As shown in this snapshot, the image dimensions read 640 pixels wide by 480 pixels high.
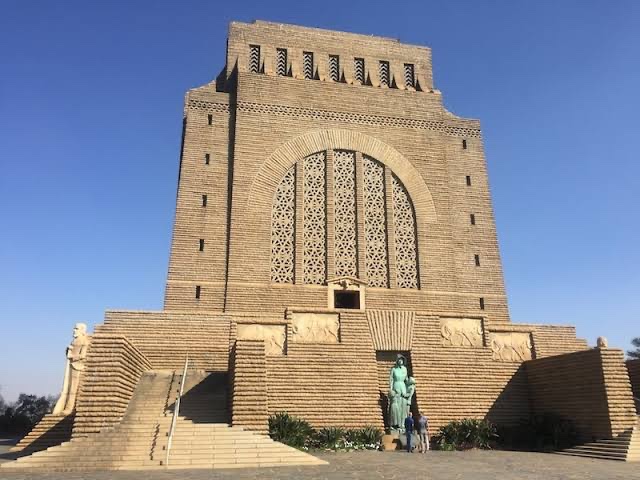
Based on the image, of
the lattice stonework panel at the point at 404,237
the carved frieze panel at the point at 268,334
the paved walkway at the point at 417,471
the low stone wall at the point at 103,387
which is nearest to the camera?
the paved walkway at the point at 417,471

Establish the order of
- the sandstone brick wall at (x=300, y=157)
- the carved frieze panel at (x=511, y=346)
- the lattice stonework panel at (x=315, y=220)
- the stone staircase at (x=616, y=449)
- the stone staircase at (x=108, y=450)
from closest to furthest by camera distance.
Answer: the stone staircase at (x=108, y=450), the stone staircase at (x=616, y=449), the carved frieze panel at (x=511, y=346), the sandstone brick wall at (x=300, y=157), the lattice stonework panel at (x=315, y=220)

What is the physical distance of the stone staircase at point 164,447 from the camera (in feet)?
27.3

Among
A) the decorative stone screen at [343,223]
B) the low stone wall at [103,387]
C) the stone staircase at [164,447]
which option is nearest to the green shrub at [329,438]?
the stone staircase at [164,447]

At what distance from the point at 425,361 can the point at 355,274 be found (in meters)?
5.87

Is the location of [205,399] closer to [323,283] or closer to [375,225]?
[323,283]

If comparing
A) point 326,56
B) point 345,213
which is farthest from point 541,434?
point 326,56

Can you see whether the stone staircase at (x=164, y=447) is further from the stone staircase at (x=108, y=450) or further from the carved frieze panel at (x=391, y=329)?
the carved frieze panel at (x=391, y=329)

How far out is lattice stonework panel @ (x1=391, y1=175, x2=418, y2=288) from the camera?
18797mm

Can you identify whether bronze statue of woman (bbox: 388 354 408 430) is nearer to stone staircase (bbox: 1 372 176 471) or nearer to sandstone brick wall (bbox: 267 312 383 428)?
sandstone brick wall (bbox: 267 312 383 428)

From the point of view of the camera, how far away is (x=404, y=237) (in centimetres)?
1931

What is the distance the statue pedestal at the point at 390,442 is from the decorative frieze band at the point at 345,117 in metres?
12.5

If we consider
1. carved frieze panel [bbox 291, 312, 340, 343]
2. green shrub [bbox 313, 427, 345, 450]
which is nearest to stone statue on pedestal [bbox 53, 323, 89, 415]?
carved frieze panel [bbox 291, 312, 340, 343]

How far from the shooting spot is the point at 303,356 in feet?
41.3

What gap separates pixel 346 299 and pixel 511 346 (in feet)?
19.7
